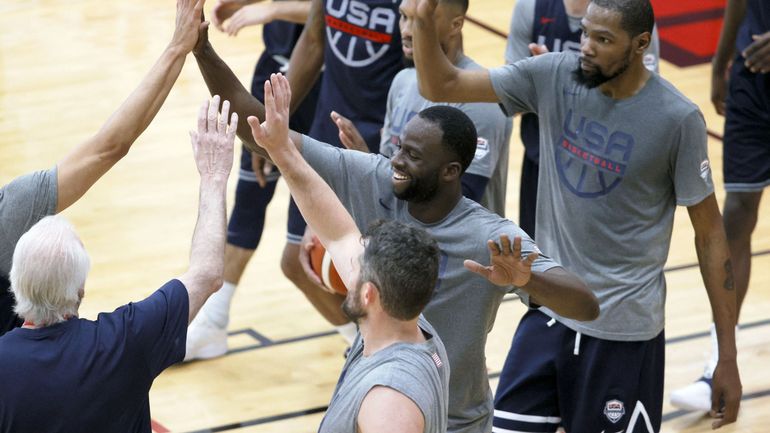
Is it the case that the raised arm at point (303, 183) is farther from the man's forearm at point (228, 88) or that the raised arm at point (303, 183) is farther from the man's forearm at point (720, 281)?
the man's forearm at point (720, 281)

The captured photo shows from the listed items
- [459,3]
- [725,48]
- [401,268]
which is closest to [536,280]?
[401,268]

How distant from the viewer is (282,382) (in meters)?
6.43

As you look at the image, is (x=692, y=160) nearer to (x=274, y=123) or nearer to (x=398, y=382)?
(x=274, y=123)

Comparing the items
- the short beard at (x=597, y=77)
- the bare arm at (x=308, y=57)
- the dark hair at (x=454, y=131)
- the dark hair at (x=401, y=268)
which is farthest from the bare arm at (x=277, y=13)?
the dark hair at (x=401, y=268)

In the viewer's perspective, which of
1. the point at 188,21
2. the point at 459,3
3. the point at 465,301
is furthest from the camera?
the point at 459,3

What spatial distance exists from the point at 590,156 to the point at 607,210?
0.66 feet

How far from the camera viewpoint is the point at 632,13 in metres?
4.61

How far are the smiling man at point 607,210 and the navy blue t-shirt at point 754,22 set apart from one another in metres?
1.90

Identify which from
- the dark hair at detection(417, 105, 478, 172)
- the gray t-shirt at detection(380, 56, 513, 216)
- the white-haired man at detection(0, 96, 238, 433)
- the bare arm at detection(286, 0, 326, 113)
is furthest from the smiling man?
the bare arm at detection(286, 0, 326, 113)

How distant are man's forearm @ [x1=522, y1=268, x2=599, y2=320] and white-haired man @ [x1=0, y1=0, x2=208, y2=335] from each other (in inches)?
55.2

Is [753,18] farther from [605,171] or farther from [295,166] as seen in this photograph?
[295,166]

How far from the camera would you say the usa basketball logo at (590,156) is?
464 centimetres

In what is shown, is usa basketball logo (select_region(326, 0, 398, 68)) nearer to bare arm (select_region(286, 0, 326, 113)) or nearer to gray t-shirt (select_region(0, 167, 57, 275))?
bare arm (select_region(286, 0, 326, 113))

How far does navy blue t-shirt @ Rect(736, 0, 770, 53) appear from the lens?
20.9ft
